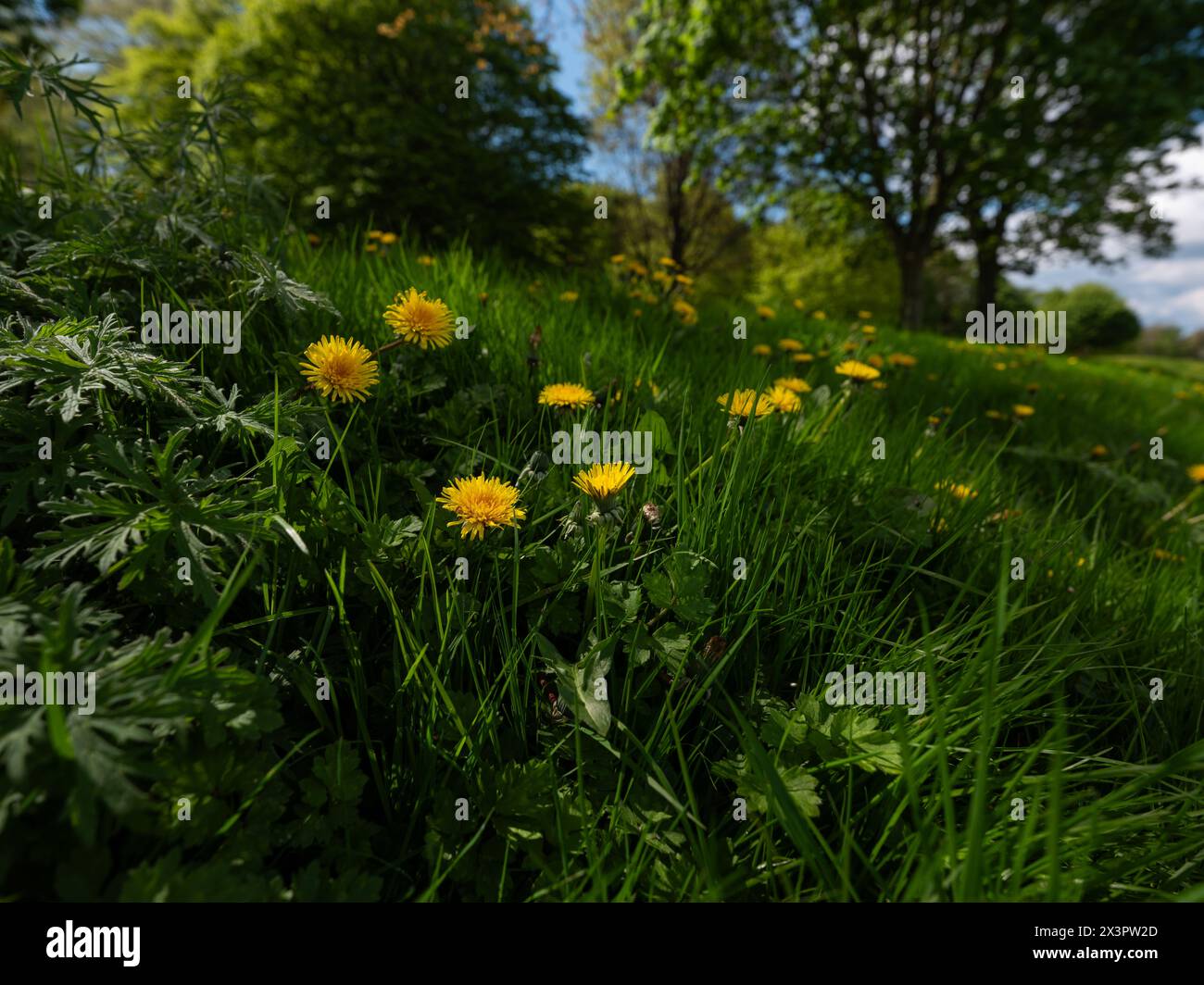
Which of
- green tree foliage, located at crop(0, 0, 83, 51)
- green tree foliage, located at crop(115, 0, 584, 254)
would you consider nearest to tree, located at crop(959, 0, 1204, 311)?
green tree foliage, located at crop(115, 0, 584, 254)

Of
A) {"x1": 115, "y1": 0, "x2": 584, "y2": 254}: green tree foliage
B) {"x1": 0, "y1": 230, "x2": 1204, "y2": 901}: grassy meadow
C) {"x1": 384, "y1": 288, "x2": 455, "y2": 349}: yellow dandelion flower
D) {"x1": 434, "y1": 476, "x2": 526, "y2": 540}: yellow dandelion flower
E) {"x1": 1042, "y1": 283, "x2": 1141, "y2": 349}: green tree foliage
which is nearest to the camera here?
{"x1": 0, "y1": 230, "x2": 1204, "y2": 901}: grassy meadow

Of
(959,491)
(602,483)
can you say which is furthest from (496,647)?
(959,491)

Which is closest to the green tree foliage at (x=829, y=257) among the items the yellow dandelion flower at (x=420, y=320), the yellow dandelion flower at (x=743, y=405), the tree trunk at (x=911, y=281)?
the tree trunk at (x=911, y=281)

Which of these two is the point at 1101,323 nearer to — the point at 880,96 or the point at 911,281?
the point at 911,281

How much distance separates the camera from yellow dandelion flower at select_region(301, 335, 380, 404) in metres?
1.11

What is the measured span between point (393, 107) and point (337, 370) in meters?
9.27

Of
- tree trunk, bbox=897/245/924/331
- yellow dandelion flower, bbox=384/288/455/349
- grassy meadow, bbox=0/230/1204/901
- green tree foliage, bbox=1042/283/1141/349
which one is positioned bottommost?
grassy meadow, bbox=0/230/1204/901

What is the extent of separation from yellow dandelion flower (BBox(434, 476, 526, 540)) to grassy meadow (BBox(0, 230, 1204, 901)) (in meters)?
0.08

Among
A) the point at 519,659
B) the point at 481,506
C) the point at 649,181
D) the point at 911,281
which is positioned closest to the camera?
the point at 519,659

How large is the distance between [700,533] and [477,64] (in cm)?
994

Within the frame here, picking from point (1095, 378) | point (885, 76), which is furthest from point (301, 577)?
point (885, 76)

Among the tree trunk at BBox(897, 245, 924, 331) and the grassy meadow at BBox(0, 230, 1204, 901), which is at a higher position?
the tree trunk at BBox(897, 245, 924, 331)

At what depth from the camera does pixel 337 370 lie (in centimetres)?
111

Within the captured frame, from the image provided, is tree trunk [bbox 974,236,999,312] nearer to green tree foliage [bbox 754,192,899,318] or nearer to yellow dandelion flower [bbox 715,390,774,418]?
green tree foliage [bbox 754,192,899,318]
